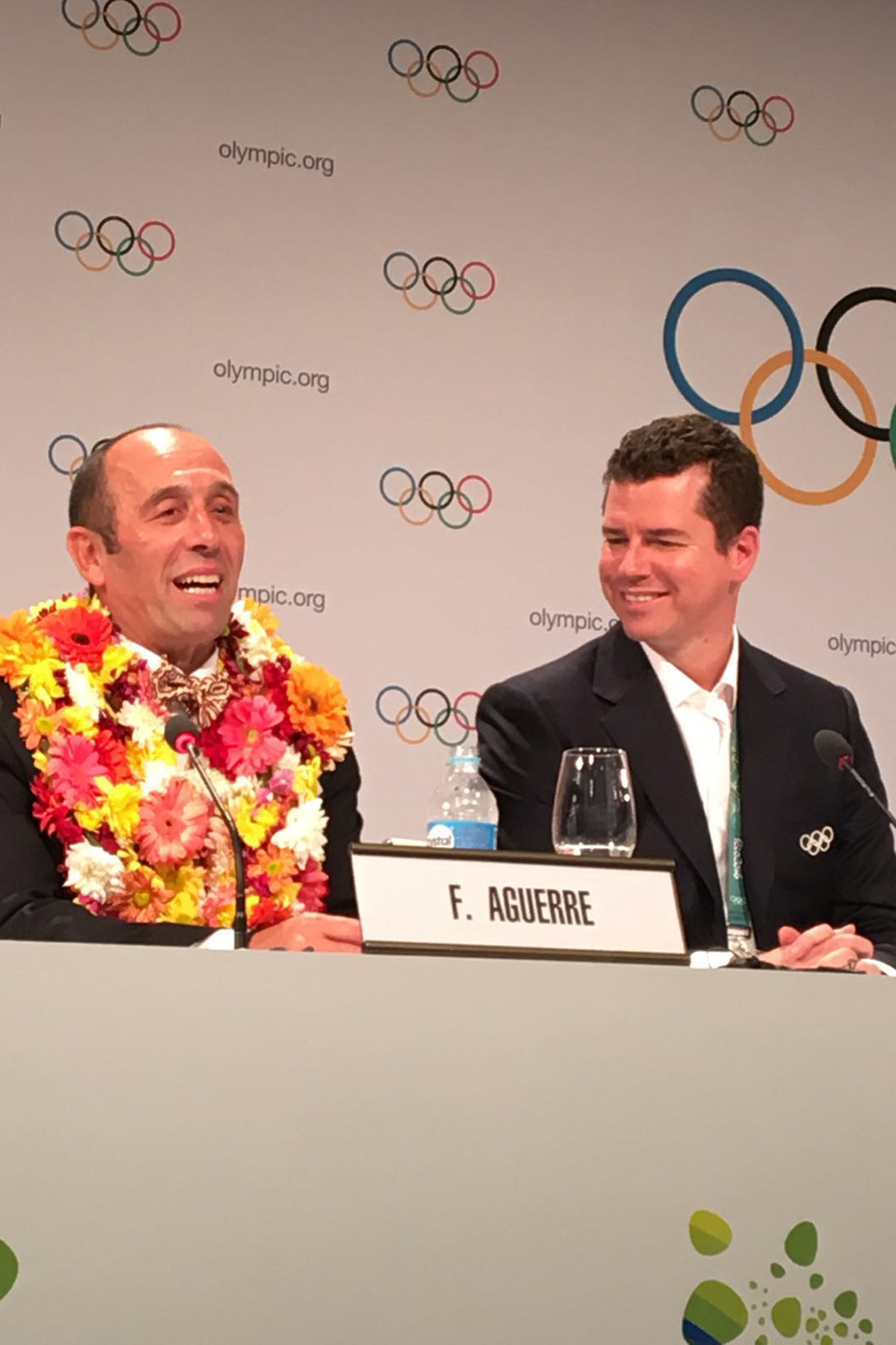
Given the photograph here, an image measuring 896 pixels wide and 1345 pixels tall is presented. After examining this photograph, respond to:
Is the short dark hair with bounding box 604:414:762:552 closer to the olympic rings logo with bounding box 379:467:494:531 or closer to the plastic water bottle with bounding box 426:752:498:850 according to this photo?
the plastic water bottle with bounding box 426:752:498:850

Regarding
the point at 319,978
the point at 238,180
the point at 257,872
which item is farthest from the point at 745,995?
the point at 238,180

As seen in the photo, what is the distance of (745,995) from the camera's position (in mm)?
1941

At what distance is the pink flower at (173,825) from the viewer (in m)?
2.81

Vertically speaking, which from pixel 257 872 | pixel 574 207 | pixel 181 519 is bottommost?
pixel 257 872

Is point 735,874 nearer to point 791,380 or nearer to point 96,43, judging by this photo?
point 791,380

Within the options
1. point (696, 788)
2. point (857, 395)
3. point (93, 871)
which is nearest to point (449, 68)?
point (857, 395)

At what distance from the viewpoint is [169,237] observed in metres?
4.30

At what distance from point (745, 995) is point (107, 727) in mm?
1275

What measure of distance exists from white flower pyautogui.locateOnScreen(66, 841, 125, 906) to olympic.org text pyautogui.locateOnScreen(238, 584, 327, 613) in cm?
153

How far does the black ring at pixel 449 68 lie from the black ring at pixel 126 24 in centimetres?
70

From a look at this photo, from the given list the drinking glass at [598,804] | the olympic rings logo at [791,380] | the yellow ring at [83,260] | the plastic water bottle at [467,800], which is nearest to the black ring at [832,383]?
the olympic rings logo at [791,380]

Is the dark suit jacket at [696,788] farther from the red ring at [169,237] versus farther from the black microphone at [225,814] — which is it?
the red ring at [169,237]

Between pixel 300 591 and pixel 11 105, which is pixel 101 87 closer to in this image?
pixel 11 105

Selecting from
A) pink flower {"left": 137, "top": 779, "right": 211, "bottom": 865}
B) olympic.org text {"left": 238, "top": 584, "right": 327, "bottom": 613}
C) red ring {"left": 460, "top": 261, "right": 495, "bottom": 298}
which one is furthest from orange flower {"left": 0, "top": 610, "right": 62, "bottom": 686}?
red ring {"left": 460, "top": 261, "right": 495, "bottom": 298}
